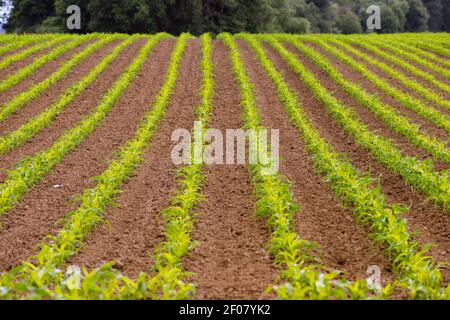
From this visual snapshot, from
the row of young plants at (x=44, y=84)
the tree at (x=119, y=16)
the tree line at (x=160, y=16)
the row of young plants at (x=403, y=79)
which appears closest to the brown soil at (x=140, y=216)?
the row of young plants at (x=44, y=84)

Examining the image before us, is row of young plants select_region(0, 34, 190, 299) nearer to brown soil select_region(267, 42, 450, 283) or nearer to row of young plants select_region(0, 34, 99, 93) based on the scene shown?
brown soil select_region(267, 42, 450, 283)

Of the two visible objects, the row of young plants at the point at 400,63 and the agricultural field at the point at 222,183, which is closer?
the agricultural field at the point at 222,183

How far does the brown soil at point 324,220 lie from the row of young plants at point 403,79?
15.4 ft

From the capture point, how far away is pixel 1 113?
524 inches

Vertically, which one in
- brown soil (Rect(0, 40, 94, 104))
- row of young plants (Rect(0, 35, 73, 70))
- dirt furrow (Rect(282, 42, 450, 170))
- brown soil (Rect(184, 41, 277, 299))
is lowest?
brown soil (Rect(184, 41, 277, 299))

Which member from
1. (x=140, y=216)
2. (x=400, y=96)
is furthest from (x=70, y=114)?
(x=400, y=96)

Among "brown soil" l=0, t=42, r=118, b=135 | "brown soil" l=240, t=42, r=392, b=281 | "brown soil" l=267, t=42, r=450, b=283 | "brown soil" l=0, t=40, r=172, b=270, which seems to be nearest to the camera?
"brown soil" l=240, t=42, r=392, b=281

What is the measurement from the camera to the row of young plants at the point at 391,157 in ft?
27.9

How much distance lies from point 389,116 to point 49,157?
7221 mm

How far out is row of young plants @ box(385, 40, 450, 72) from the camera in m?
20.4

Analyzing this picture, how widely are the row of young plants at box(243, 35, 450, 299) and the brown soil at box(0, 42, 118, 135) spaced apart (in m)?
6.02

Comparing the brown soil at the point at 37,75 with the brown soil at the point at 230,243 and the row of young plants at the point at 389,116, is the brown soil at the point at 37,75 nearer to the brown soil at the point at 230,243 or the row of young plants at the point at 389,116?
the brown soil at the point at 230,243

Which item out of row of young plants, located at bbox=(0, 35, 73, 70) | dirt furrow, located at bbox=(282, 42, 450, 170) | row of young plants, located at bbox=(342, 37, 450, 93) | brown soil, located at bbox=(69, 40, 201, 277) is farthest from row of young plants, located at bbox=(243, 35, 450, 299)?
row of young plants, located at bbox=(0, 35, 73, 70)
